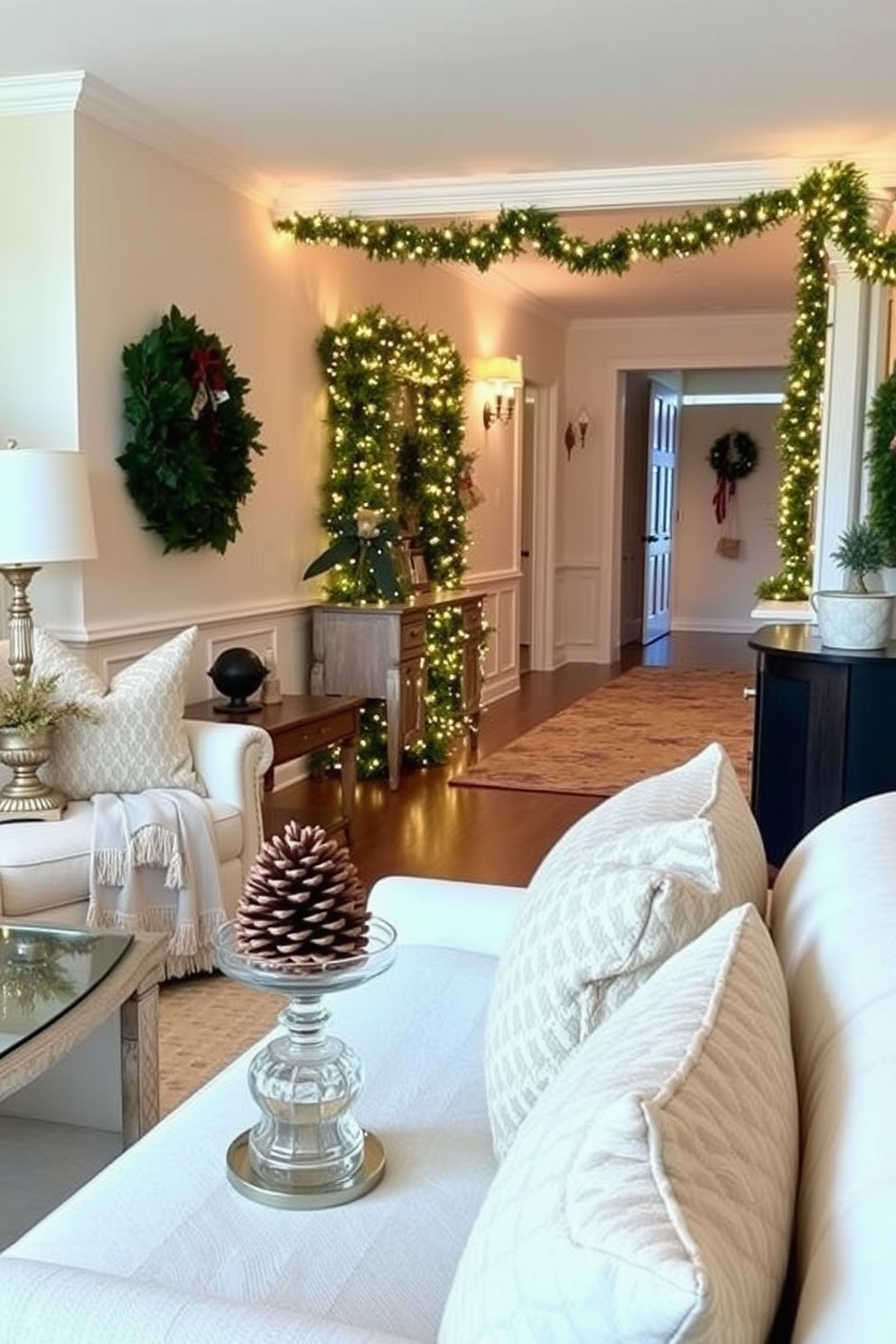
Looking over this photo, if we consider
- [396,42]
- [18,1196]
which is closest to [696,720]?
[396,42]

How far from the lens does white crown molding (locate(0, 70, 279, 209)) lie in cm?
390

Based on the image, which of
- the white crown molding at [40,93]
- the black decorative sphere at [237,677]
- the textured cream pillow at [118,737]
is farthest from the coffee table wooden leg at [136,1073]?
the white crown molding at [40,93]

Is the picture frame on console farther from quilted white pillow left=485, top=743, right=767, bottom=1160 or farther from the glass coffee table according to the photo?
quilted white pillow left=485, top=743, right=767, bottom=1160

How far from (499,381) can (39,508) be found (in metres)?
4.86

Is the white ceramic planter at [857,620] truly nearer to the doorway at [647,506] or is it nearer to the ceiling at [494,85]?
the ceiling at [494,85]

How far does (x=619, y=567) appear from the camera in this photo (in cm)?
1037

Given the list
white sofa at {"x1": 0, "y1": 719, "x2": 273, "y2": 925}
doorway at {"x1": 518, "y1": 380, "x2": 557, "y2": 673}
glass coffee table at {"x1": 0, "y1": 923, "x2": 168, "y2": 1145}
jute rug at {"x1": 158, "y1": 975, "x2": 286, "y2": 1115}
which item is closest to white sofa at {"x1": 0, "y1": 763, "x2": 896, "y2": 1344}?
glass coffee table at {"x1": 0, "y1": 923, "x2": 168, "y2": 1145}

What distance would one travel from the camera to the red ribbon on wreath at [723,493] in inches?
499

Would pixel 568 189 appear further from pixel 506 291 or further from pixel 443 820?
pixel 506 291

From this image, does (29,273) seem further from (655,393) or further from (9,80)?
(655,393)

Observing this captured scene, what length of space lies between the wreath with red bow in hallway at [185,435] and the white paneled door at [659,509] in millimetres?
7365

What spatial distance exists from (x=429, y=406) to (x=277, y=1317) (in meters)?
5.87

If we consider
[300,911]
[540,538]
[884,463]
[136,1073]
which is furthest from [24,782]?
[540,538]

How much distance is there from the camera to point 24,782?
3201 millimetres
